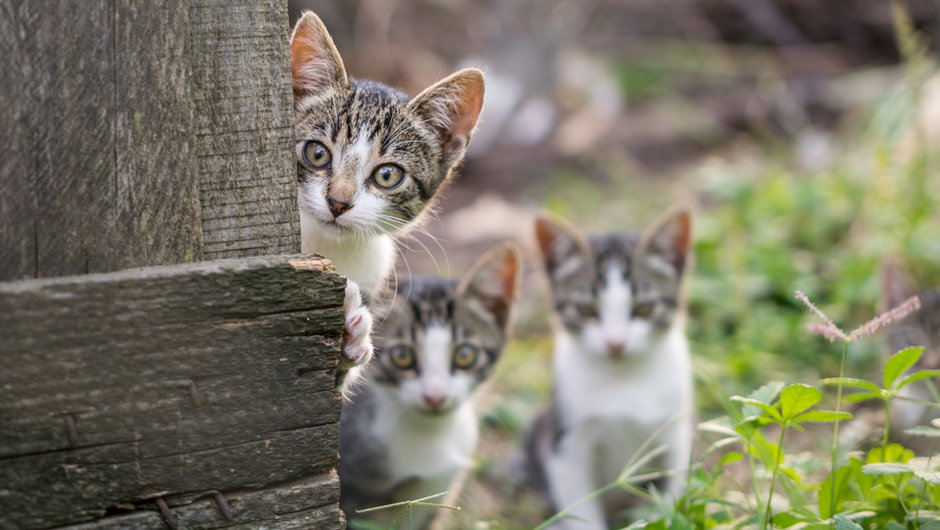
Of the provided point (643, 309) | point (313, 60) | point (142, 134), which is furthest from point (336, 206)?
point (643, 309)

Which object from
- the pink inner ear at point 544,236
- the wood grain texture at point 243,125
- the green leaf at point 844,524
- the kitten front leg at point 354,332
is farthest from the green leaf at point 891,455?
the pink inner ear at point 544,236

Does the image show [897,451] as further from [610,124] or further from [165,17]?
[610,124]

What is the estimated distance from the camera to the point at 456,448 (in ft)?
11.4

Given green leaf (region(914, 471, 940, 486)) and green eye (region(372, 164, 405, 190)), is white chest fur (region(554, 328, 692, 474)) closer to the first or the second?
green eye (region(372, 164, 405, 190))

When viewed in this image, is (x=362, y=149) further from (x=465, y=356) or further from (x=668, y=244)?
(x=668, y=244)

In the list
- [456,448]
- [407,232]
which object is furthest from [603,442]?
[407,232]

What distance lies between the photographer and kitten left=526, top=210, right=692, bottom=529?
3848 millimetres

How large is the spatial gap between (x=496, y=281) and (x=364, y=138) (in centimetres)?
108

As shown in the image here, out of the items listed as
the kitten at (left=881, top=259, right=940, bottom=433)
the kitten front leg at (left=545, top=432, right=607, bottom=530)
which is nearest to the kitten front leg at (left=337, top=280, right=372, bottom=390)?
the kitten front leg at (left=545, top=432, right=607, bottom=530)

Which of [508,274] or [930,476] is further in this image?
[508,274]

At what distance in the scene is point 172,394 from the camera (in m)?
1.76

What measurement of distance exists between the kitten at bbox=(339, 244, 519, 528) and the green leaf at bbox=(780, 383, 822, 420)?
1.42m

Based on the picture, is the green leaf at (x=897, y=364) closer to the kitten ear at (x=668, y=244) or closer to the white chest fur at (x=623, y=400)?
Result: the white chest fur at (x=623, y=400)

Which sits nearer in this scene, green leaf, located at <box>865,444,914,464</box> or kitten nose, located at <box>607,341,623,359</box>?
green leaf, located at <box>865,444,914,464</box>
